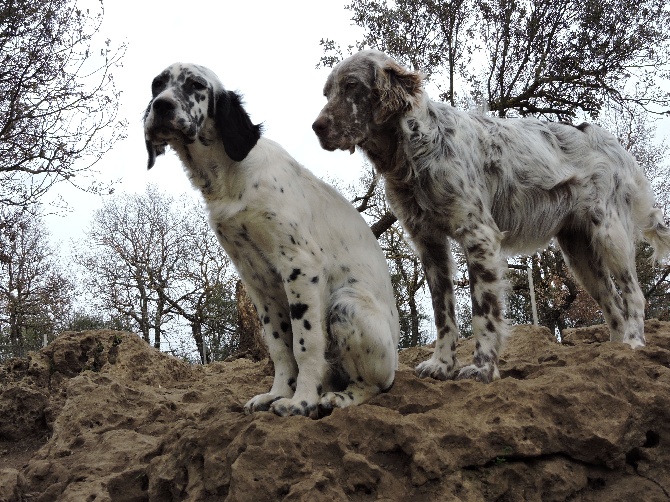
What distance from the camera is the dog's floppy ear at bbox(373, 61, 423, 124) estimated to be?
15.0ft

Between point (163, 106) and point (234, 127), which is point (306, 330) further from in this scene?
point (163, 106)

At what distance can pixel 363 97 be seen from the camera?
4605 millimetres

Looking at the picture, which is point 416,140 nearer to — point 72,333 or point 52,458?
point 52,458

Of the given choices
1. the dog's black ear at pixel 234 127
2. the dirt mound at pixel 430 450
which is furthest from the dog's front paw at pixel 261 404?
the dog's black ear at pixel 234 127

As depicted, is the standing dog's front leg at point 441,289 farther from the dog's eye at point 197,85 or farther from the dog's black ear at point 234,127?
the dog's eye at point 197,85

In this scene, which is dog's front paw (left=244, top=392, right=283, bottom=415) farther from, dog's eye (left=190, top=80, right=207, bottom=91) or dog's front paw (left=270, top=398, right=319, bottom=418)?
dog's eye (left=190, top=80, right=207, bottom=91)

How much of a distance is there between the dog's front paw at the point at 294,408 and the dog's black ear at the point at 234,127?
1441 mm

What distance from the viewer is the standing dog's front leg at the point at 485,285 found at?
4.38m

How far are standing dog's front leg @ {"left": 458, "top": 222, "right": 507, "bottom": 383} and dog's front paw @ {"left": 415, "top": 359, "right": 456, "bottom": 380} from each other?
31 cm

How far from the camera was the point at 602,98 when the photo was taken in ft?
45.2

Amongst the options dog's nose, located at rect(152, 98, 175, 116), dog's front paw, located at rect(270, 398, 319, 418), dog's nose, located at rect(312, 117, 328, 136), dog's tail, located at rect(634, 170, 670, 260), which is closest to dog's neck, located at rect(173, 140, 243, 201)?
dog's nose, located at rect(152, 98, 175, 116)

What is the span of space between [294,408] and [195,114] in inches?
72.0

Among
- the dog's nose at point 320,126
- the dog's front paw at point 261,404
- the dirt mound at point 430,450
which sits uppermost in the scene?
the dog's nose at point 320,126

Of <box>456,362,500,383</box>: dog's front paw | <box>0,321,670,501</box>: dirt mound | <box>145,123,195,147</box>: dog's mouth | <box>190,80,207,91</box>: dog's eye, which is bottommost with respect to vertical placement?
<box>0,321,670,501</box>: dirt mound
